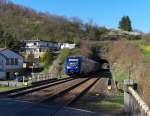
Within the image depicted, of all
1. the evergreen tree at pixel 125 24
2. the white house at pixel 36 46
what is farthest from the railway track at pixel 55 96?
the evergreen tree at pixel 125 24

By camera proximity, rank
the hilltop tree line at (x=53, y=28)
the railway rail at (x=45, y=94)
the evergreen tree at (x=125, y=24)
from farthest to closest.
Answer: the evergreen tree at (x=125, y=24), the hilltop tree line at (x=53, y=28), the railway rail at (x=45, y=94)

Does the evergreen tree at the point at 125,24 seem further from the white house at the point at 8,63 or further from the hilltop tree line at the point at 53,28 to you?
the white house at the point at 8,63

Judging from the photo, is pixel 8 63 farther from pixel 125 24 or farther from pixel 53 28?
pixel 125 24

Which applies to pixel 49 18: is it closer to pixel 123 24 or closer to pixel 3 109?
pixel 123 24

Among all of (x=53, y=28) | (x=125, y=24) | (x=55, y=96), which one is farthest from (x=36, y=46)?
(x=55, y=96)

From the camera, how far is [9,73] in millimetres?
78188

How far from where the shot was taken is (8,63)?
81.2 meters

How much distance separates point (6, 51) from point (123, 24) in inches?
4748

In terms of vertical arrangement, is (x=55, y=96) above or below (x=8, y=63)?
below

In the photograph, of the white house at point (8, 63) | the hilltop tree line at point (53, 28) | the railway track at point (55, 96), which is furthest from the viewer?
the hilltop tree line at point (53, 28)

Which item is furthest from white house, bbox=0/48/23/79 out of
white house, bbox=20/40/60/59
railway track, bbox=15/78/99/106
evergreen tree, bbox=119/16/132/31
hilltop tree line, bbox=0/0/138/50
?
evergreen tree, bbox=119/16/132/31

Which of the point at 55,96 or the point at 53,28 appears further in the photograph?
the point at 53,28

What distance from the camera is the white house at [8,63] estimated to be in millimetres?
76900

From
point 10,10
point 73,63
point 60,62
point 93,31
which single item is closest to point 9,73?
point 60,62
